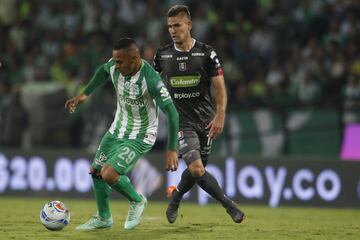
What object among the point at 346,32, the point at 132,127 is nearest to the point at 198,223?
the point at 132,127

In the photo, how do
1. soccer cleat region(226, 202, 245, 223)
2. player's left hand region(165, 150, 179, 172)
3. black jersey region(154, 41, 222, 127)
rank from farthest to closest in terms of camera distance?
black jersey region(154, 41, 222, 127)
soccer cleat region(226, 202, 245, 223)
player's left hand region(165, 150, 179, 172)

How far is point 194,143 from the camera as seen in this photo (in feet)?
31.1

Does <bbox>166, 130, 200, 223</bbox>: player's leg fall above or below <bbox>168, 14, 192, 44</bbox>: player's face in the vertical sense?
below

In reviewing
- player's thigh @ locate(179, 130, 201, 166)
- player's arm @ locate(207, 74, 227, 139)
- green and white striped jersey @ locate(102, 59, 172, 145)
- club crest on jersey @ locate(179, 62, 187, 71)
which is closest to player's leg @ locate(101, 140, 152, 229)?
green and white striped jersey @ locate(102, 59, 172, 145)

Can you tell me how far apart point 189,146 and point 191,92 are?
61 cm

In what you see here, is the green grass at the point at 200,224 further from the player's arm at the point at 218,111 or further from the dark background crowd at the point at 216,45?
the dark background crowd at the point at 216,45

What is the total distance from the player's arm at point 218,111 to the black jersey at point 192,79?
10 cm

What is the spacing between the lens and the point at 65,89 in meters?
16.5

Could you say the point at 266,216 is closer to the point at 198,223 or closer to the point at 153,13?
the point at 198,223

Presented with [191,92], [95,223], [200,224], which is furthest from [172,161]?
[200,224]

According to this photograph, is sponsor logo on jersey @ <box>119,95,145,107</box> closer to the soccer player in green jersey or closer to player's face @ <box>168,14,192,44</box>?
the soccer player in green jersey

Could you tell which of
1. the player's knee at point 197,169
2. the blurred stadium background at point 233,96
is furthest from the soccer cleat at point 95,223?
the blurred stadium background at point 233,96

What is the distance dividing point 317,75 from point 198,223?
5711mm

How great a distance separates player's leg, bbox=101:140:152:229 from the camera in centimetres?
872
